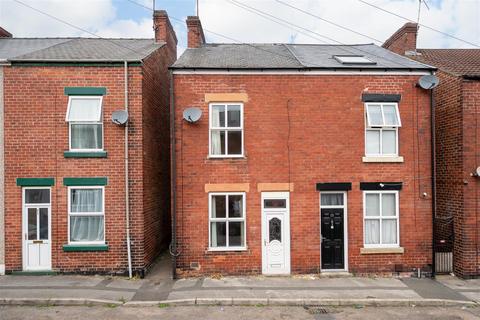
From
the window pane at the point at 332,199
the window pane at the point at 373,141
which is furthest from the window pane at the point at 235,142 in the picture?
the window pane at the point at 373,141

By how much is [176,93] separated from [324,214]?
5921mm

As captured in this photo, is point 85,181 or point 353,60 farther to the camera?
point 353,60

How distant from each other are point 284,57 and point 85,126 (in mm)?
7009

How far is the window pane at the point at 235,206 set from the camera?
10021mm

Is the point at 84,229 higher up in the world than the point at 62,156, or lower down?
lower down

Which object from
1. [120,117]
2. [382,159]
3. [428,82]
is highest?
[428,82]

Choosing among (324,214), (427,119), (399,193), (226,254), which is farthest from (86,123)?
(427,119)

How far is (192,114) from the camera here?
31.8 feet

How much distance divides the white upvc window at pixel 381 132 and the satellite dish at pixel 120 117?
7.40 meters

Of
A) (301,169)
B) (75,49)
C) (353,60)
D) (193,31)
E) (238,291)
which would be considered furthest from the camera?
(193,31)

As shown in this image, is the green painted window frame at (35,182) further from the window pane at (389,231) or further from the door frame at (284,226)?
the window pane at (389,231)

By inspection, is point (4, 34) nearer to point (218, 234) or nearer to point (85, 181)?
point (85, 181)

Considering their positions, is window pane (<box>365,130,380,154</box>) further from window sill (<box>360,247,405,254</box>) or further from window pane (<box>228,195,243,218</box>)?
window pane (<box>228,195,243,218</box>)

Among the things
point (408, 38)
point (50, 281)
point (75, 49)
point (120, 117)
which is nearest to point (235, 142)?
point (120, 117)
